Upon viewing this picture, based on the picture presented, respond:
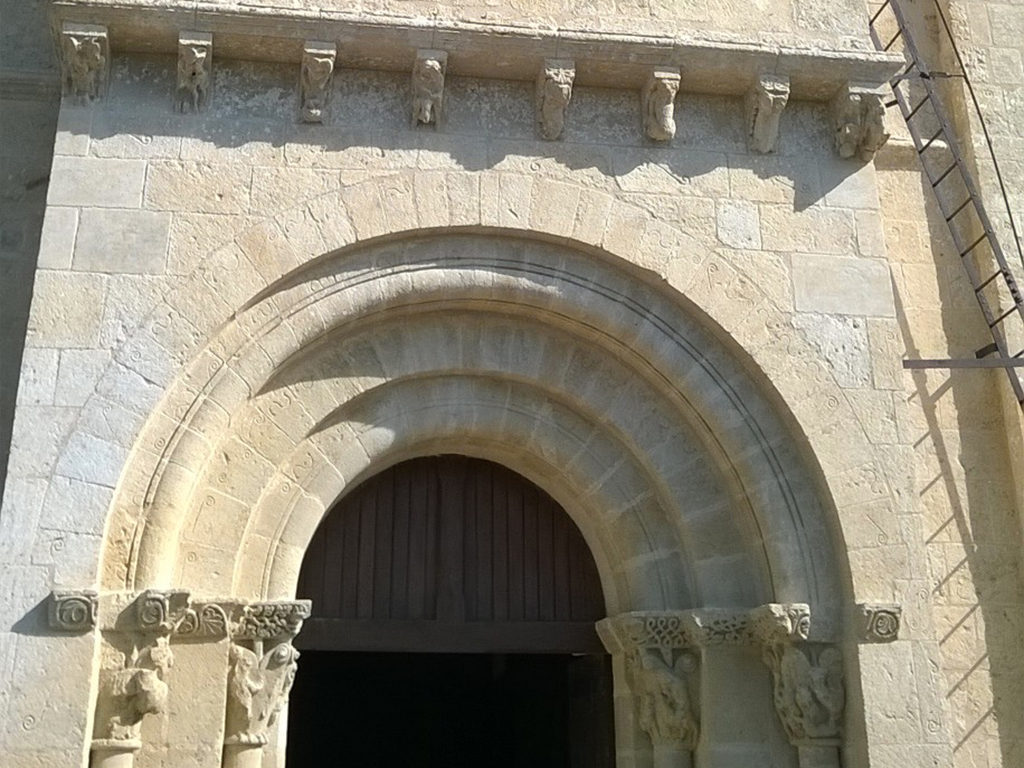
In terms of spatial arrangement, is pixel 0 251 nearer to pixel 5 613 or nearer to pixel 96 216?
pixel 96 216

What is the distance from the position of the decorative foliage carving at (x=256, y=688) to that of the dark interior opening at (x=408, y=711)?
163 inches

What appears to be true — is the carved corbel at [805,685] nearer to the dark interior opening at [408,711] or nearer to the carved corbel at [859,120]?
the carved corbel at [859,120]

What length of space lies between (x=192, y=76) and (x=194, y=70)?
38mm

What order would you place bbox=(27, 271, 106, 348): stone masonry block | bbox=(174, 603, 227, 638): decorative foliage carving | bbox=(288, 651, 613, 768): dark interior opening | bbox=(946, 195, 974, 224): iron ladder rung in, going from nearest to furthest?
bbox=(174, 603, 227, 638): decorative foliage carving < bbox=(27, 271, 106, 348): stone masonry block < bbox=(946, 195, 974, 224): iron ladder rung < bbox=(288, 651, 613, 768): dark interior opening

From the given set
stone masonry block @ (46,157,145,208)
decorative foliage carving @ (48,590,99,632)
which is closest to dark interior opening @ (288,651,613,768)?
decorative foliage carving @ (48,590,99,632)

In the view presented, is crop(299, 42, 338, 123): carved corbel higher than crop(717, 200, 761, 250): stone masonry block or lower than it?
higher

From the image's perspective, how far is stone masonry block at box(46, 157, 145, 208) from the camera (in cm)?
516

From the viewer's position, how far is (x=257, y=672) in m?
4.91

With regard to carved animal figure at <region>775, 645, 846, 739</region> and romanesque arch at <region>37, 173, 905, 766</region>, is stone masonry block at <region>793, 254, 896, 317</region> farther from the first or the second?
carved animal figure at <region>775, 645, 846, 739</region>

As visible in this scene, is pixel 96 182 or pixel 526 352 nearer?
pixel 96 182

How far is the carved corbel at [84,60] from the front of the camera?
5.25 metres

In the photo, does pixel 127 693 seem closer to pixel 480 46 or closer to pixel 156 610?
pixel 156 610

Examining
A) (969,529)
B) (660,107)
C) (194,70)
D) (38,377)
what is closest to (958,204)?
(969,529)

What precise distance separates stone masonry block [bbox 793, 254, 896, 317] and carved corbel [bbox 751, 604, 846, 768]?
1.67 meters
